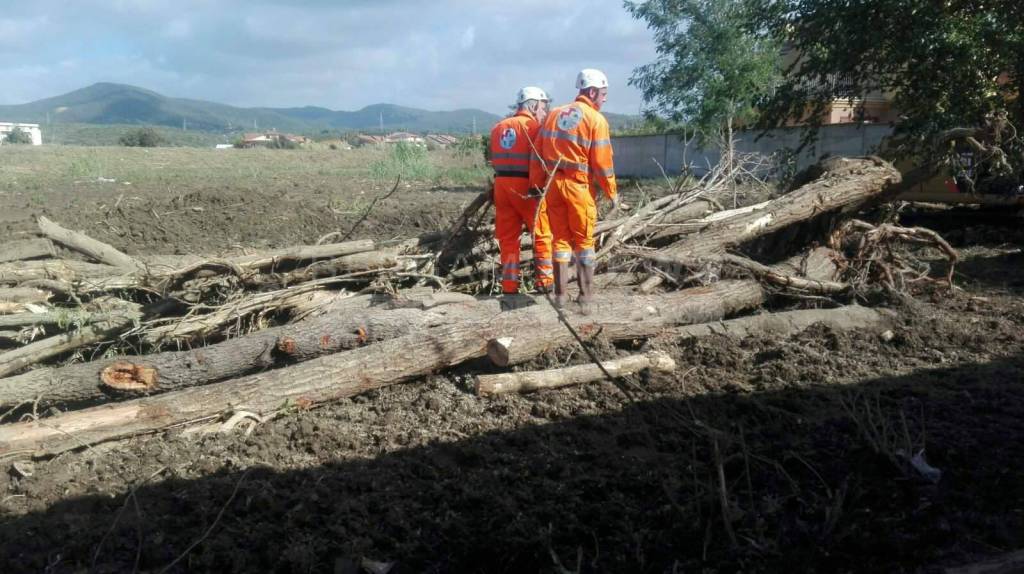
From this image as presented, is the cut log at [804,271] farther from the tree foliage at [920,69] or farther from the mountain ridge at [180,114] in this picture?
the mountain ridge at [180,114]

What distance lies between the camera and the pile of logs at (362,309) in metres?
4.58

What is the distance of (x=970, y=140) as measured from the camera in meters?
7.79

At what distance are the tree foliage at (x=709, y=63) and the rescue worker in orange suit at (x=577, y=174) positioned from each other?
11.8 metres

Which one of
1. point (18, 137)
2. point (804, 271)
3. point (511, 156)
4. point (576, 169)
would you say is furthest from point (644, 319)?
point (18, 137)

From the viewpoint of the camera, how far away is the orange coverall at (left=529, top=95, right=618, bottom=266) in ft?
18.6

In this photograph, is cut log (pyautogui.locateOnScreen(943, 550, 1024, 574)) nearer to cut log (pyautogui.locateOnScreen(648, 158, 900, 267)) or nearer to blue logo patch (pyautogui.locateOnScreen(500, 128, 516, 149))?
cut log (pyautogui.locateOnScreen(648, 158, 900, 267))

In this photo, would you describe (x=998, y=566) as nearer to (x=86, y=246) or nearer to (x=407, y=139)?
(x=86, y=246)

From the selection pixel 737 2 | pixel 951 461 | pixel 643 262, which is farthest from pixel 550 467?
pixel 737 2

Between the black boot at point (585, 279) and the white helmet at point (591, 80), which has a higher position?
the white helmet at point (591, 80)

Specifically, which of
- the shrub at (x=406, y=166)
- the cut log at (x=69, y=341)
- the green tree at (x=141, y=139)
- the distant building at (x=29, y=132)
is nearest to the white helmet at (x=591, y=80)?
the cut log at (x=69, y=341)

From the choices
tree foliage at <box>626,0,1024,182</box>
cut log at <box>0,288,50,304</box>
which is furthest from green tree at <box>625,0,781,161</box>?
cut log at <box>0,288,50,304</box>

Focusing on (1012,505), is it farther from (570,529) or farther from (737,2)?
(737,2)

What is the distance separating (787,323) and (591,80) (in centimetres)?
250

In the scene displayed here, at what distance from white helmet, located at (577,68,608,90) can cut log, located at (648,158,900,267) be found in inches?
62.4
